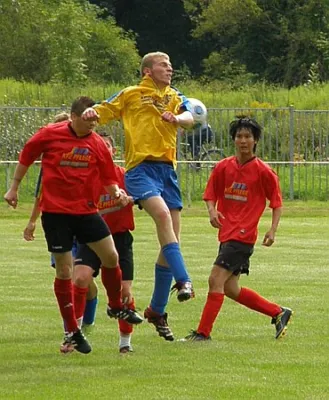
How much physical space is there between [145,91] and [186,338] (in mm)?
1848

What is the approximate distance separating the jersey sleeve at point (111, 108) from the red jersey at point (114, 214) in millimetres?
428

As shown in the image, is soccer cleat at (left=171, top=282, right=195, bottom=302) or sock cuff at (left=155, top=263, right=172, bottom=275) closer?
soccer cleat at (left=171, top=282, right=195, bottom=302)

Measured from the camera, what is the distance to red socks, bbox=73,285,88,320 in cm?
1046

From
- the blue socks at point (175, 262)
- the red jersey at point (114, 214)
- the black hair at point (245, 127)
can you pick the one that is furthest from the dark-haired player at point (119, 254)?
the black hair at point (245, 127)

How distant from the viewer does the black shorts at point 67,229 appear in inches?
390

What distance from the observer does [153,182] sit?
1102 cm

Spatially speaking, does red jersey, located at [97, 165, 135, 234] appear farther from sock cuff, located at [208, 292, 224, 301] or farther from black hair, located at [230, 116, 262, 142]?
black hair, located at [230, 116, 262, 142]

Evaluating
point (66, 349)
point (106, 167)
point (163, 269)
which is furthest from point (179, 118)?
point (66, 349)

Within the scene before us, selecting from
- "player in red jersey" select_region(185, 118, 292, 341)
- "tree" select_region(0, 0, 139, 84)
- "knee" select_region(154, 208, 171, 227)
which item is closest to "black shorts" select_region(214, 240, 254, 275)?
"player in red jersey" select_region(185, 118, 292, 341)

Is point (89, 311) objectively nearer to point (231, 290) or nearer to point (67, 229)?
point (231, 290)

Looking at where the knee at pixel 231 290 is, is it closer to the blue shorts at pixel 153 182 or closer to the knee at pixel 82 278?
the blue shorts at pixel 153 182

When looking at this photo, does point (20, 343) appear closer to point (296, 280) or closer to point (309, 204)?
point (296, 280)

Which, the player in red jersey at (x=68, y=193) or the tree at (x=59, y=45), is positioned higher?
the player in red jersey at (x=68, y=193)

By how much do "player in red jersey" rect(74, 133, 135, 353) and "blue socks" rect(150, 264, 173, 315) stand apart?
13.5 inches
